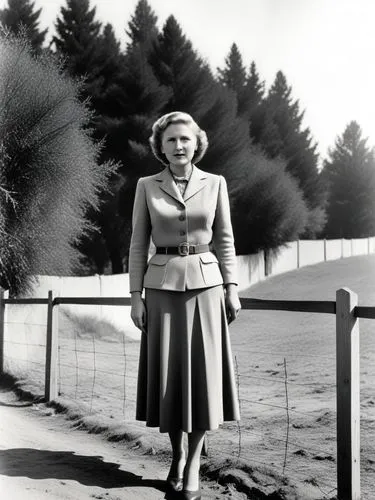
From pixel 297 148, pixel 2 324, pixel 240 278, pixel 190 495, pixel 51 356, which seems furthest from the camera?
pixel 297 148

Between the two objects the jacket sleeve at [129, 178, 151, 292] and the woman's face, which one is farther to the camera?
the jacket sleeve at [129, 178, 151, 292]

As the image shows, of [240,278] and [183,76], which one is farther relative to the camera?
[240,278]

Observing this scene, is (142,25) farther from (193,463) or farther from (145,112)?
(193,463)

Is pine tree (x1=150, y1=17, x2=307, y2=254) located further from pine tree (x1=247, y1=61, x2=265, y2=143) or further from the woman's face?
the woman's face

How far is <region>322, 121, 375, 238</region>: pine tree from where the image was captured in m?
45.1

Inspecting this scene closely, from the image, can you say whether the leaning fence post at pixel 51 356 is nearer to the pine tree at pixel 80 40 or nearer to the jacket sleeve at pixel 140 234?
the jacket sleeve at pixel 140 234

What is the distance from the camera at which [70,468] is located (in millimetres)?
3885

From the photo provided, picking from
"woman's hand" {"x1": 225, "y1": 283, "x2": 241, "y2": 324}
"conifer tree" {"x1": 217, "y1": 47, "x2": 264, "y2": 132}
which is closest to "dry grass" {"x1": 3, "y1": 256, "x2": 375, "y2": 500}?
"woman's hand" {"x1": 225, "y1": 283, "x2": 241, "y2": 324}

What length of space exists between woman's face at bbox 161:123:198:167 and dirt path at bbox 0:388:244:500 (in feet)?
5.96

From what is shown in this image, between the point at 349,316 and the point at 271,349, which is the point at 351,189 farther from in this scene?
the point at 349,316

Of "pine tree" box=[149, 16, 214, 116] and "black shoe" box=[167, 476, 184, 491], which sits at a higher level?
"pine tree" box=[149, 16, 214, 116]

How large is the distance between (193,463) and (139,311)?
0.84 metres

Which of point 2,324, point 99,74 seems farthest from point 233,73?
point 2,324

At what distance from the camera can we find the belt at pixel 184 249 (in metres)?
3.26
